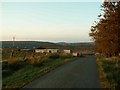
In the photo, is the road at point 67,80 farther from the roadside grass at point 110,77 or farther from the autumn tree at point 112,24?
the autumn tree at point 112,24

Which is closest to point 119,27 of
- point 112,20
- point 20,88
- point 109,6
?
point 112,20

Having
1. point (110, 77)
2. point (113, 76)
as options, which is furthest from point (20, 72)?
point (110, 77)

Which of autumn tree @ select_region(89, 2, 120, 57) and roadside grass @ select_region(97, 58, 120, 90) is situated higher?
autumn tree @ select_region(89, 2, 120, 57)

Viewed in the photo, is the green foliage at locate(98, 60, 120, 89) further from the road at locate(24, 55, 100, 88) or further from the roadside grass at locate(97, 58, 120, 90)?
the road at locate(24, 55, 100, 88)

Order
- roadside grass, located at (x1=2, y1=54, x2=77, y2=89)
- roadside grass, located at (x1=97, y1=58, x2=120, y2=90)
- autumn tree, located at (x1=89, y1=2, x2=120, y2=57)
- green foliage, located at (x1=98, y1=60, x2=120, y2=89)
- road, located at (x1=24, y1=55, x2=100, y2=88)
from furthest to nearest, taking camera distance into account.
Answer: autumn tree, located at (x1=89, y1=2, x2=120, y2=57) → roadside grass, located at (x1=2, y1=54, x2=77, y2=89) → green foliage, located at (x1=98, y1=60, x2=120, y2=89) → road, located at (x1=24, y1=55, x2=100, y2=88) → roadside grass, located at (x1=97, y1=58, x2=120, y2=90)

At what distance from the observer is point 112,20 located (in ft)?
75.4

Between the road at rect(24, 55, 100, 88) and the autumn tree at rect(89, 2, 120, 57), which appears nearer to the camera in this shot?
the road at rect(24, 55, 100, 88)

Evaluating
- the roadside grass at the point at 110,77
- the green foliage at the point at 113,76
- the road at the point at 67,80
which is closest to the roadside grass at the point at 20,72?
the road at the point at 67,80

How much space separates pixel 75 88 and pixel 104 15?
46.4ft

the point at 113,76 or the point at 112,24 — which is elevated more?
the point at 112,24

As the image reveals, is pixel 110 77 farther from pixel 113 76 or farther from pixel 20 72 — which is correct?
pixel 20 72

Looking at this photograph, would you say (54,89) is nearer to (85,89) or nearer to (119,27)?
(85,89)

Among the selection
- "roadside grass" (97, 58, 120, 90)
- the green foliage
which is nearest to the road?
"roadside grass" (97, 58, 120, 90)

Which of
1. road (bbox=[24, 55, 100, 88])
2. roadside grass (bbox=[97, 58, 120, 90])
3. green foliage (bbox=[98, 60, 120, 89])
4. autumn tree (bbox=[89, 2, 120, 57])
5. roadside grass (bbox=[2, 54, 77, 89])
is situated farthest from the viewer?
autumn tree (bbox=[89, 2, 120, 57])
